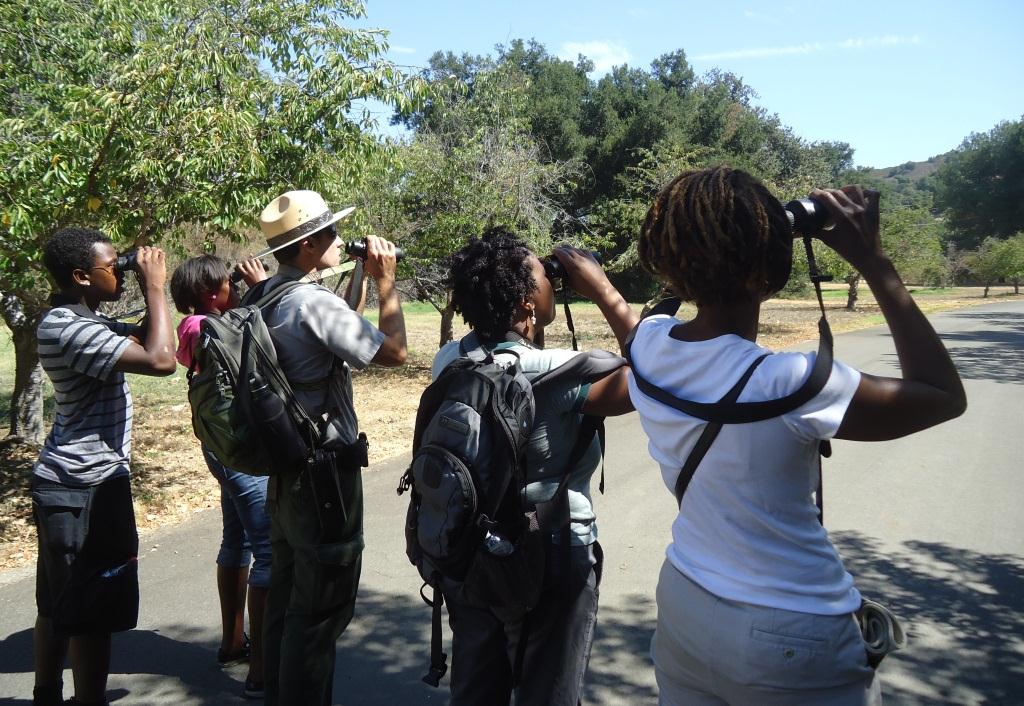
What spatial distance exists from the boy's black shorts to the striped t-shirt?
0.22 ft

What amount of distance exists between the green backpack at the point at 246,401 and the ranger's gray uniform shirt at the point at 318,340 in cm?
8

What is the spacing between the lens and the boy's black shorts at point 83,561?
9.38 ft

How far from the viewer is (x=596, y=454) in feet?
7.74

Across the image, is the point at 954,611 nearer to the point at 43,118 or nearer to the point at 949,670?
the point at 949,670

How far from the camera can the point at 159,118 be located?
17.5 ft

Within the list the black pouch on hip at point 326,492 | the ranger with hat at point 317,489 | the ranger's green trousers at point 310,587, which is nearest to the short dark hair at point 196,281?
the ranger with hat at point 317,489

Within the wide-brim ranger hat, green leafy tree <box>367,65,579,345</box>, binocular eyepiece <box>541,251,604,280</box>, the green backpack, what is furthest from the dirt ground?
binocular eyepiece <box>541,251,604,280</box>

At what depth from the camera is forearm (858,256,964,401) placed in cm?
148

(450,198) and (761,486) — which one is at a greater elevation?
(450,198)

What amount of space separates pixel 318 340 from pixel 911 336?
1835mm

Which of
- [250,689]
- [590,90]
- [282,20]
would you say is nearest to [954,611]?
[250,689]

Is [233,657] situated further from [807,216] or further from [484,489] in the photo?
[807,216]

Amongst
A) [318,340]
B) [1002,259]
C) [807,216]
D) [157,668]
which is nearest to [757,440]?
[807,216]

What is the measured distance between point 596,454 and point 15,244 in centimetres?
466
